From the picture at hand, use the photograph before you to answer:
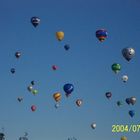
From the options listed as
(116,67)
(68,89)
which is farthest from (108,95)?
(68,89)

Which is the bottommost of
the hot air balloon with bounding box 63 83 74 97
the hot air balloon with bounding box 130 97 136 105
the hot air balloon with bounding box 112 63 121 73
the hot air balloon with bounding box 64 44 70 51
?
the hot air balloon with bounding box 63 83 74 97

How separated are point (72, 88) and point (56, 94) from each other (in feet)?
33.4

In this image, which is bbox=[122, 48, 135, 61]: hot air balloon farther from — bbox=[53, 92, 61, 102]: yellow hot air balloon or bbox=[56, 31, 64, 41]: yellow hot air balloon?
bbox=[53, 92, 61, 102]: yellow hot air balloon

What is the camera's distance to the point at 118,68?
88.3 metres

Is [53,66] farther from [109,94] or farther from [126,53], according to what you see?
[126,53]

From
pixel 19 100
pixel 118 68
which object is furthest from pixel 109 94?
pixel 19 100

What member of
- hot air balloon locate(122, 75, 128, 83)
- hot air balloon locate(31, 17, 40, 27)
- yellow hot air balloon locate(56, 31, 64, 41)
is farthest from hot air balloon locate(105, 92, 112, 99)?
hot air balloon locate(31, 17, 40, 27)

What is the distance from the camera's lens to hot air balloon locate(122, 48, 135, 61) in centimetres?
8272

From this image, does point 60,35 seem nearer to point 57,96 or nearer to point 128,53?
point 57,96

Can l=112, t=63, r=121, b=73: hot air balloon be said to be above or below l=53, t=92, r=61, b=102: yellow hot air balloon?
above

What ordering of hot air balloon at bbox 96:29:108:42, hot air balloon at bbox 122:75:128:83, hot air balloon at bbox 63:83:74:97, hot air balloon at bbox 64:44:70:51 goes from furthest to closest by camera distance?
1. hot air balloon at bbox 122:75:128:83
2. hot air balloon at bbox 64:44:70:51
3. hot air balloon at bbox 63:83:74:97
4. hot air balloon at bbox 96:29:108:42

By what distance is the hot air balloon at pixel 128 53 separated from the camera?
82.7 meters

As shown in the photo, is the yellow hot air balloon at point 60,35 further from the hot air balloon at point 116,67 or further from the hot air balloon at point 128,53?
the hot air balloon at point 128,53

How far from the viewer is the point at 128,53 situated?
83125 millimetres
